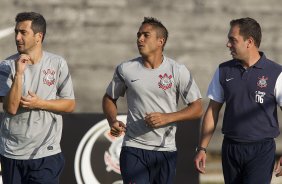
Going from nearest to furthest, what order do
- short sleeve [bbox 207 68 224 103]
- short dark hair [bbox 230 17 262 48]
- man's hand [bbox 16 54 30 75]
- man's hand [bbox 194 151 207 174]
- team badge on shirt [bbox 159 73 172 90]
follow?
man's hand [bbox 16 54 30 75] → man's hand [bbox 194 151 207 174] → short dark hair [bbox 230 17 262 48] → short sleeve [bbox 207 68 224 103] → team badge on shirt [bbox 159 73 172 90]

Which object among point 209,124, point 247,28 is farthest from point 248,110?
point 247,28

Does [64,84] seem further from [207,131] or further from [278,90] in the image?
[278,90]

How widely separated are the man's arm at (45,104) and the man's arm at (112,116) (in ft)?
1.23

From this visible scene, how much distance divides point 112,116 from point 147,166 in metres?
0.50

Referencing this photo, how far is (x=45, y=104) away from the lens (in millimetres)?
6531

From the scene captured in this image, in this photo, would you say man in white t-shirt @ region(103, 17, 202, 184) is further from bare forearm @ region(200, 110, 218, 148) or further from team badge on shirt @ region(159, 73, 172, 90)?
bare forearm @ region(200, 110, 218, 148)

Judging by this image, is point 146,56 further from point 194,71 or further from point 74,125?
point 194,71

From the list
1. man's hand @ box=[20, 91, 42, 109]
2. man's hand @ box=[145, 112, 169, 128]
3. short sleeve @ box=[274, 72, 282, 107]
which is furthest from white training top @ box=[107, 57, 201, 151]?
man's hand @ box=[20, 91, 42, 109]

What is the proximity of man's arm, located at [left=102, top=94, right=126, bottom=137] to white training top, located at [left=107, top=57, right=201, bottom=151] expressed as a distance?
149mm

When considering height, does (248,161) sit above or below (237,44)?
below

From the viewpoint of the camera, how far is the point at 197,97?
7.11m

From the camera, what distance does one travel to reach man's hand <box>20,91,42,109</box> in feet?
21.1

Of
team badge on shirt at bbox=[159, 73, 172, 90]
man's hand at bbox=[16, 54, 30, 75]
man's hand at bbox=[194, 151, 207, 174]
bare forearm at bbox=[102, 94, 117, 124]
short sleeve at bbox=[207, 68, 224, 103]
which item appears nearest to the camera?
man's hand at bbox=[16, 54, 30, 75]

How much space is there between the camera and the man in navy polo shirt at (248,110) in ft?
21.5
